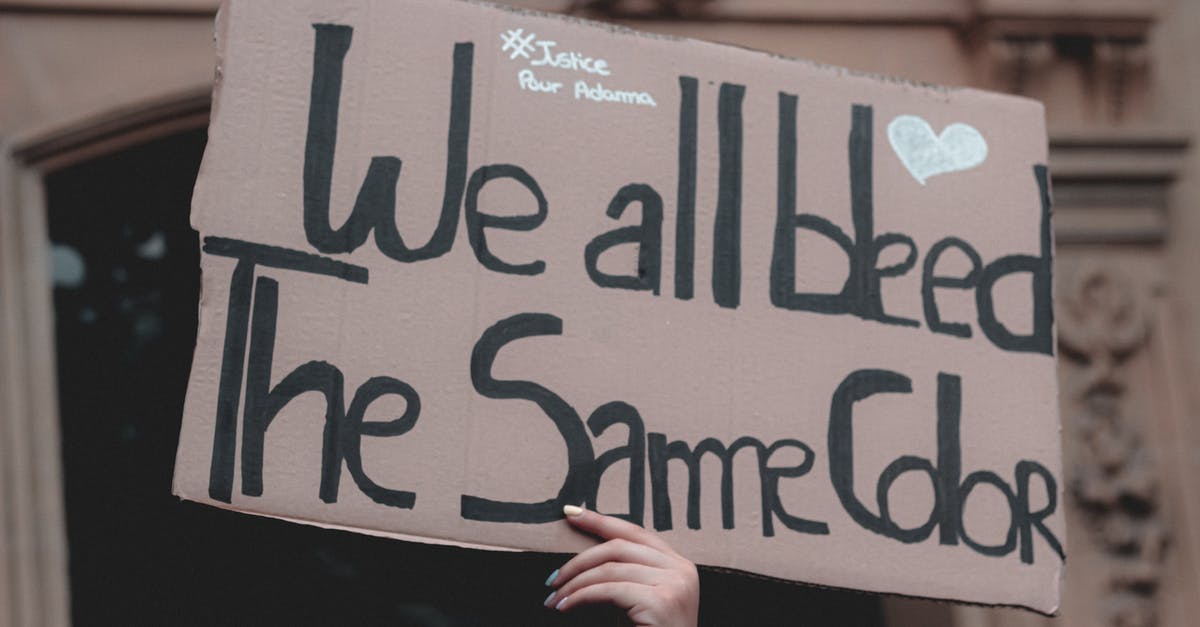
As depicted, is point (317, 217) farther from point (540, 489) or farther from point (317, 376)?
point (540, 489)

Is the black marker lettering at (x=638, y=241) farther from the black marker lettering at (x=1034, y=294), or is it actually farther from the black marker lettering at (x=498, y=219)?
the black marker lettering at (x=1034, y=294)

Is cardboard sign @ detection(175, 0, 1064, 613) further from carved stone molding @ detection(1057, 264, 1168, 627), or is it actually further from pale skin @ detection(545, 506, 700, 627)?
carved stone molding @ detection(1057, 264, 1168, 627)

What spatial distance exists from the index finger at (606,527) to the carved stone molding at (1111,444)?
164cm

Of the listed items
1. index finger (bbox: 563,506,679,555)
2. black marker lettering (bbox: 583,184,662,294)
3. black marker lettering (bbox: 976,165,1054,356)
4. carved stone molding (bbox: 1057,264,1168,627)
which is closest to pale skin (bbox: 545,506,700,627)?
index finger (bbox: 563,506,679,555)

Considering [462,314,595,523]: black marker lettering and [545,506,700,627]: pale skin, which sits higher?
[462,314,595,523]: black marker lettering

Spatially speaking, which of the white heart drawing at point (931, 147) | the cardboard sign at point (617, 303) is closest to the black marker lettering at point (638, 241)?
the cardboard sign at point (617, 303)

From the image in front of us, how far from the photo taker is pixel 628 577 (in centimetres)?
168

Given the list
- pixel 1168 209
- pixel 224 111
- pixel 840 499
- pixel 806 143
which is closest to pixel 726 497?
pixel 840 499

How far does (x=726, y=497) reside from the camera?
70.5 inches

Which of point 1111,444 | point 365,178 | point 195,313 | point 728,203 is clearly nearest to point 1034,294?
point 728,203

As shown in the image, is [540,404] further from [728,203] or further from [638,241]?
[728,203]

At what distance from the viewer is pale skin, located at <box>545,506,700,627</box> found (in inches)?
66.2

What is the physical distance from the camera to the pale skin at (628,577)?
5.52 ft

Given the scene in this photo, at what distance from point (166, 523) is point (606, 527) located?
1623mm
